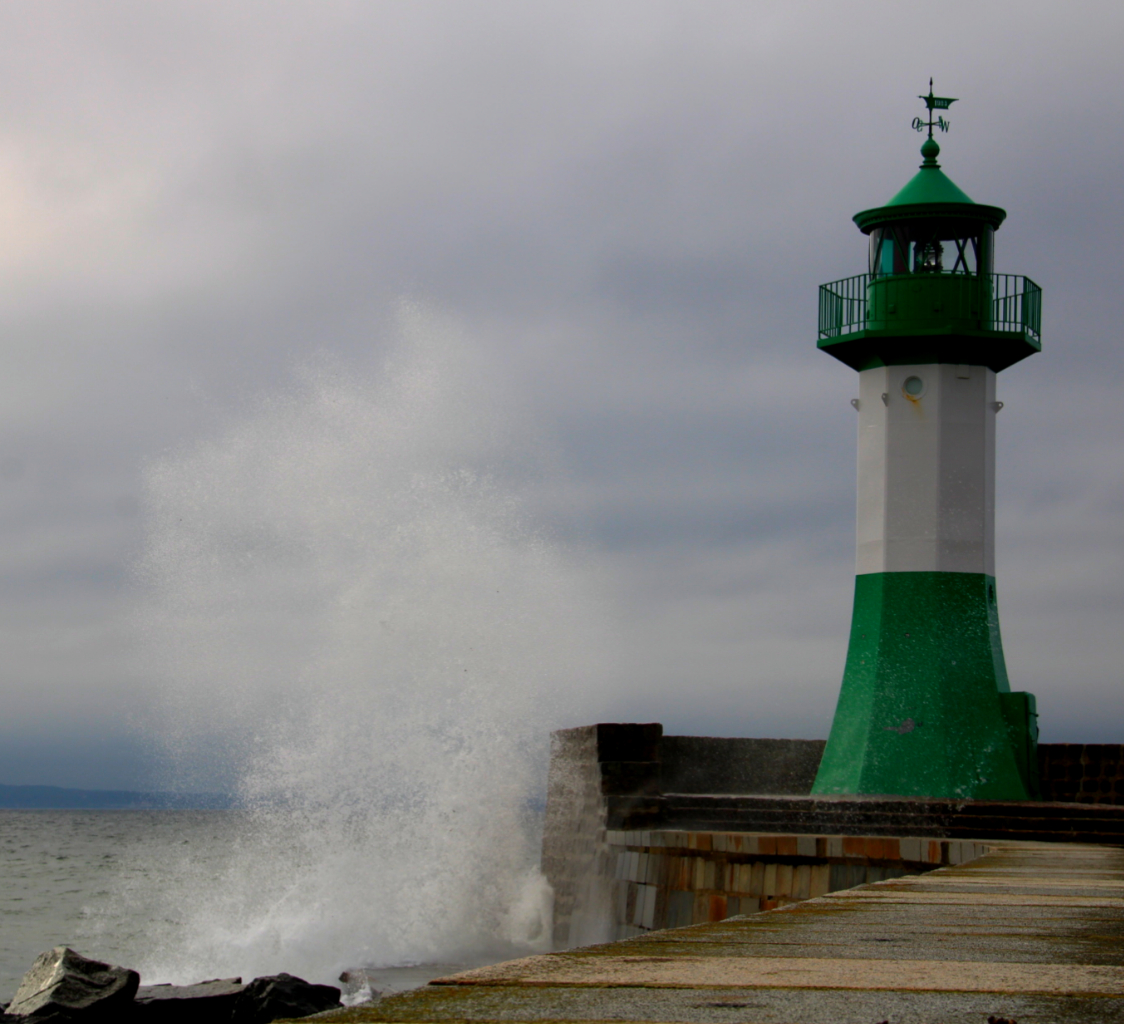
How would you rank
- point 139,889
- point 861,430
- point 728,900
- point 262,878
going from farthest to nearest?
point 139,889, point 262,878, point 861,430, point 728,900

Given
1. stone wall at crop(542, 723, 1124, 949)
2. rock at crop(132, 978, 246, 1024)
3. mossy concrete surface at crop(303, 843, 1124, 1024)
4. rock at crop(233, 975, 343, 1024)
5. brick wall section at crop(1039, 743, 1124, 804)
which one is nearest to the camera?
mossy concrete surface at crop(303, 843, 1124, 1024)

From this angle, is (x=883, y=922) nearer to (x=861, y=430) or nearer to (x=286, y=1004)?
(x=286, y=1004)

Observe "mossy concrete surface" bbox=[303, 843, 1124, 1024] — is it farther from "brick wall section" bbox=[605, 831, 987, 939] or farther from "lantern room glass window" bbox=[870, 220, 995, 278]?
"lantern room glass window" bbox=[870, 220, 995, 278]

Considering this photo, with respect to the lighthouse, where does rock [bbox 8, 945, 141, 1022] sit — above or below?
below

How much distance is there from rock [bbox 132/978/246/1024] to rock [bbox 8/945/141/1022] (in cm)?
17

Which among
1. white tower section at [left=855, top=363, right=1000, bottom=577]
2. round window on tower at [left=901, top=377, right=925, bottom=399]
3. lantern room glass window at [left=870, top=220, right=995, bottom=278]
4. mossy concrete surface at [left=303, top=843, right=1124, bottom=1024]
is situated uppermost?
lantern room glass window at [left=870, top=220, right=995, bottom=278]

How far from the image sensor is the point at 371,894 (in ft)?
49.8

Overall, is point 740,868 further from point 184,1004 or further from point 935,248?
point 935,248

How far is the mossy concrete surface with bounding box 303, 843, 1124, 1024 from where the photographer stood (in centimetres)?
232

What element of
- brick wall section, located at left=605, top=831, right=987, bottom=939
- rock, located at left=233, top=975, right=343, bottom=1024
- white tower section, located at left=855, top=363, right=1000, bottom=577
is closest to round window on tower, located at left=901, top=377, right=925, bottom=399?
white tower section, located at left=855, top=363, right=1000, bottom=577

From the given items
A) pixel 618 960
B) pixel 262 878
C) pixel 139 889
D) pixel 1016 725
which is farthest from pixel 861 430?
pixel 139 889

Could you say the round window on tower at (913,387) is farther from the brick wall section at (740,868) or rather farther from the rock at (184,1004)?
the rock at (184,1004)

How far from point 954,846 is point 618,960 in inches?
258

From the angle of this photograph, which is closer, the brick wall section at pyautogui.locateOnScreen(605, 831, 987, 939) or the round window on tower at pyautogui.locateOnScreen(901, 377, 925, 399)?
the brick wall section at pyautogui.locateOnScreen(605, 831, 987, 939)
